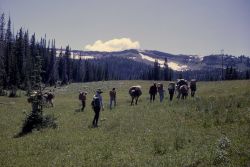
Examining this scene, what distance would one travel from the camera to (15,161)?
47.8 ft

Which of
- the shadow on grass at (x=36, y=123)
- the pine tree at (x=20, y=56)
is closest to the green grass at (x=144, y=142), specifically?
the shadow on grass at (x=36, y=123)

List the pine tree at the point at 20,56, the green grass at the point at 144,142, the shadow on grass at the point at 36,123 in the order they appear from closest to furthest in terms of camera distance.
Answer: the green grass at the point at 144,142 → the shadow on grass at the point at 36,123 → the pine tree at the point at 20,56

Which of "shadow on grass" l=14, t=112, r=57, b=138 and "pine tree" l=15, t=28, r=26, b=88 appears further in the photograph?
"pine tree" l=15, t=28, r=26, b=88

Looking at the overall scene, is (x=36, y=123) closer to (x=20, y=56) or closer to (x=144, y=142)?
(x=144, y=142)

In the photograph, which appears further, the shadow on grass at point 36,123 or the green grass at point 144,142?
the shadow on grass at point 36,123

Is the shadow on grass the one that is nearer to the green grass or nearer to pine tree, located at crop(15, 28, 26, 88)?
the green grass

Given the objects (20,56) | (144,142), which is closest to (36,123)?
(144,142)

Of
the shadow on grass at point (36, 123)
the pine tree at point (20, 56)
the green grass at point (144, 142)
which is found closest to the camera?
the green grass at point (144, 142)

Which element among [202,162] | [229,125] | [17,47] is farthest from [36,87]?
[17,47]

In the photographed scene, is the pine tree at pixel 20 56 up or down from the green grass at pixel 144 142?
up

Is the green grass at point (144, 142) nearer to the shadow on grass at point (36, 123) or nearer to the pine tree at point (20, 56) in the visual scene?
the shadow on grass at point (36, 123)

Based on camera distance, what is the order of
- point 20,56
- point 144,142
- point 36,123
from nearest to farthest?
point 144,142 < point 36,123 < point 20,56

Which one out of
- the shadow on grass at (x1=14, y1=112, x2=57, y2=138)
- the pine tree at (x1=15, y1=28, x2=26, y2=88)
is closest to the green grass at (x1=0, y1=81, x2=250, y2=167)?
the shadow on grass at (x1=14, y1=112, x2=57, y2=138)

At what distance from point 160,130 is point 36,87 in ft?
35.6
